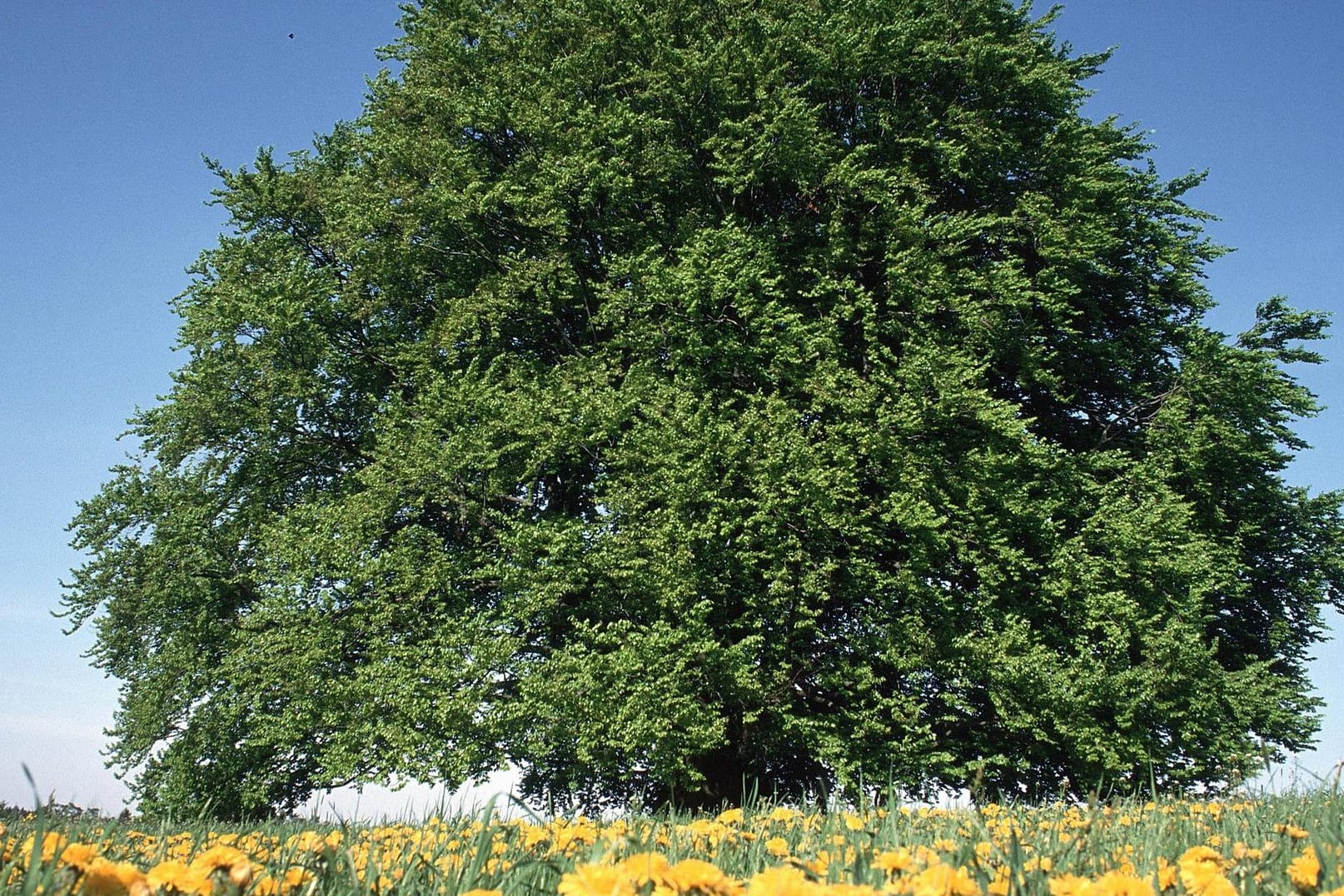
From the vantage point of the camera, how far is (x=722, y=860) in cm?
260

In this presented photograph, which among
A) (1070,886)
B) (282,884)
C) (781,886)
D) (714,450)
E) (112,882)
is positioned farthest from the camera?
(714,450)

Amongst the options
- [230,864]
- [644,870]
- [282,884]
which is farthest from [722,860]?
[230,864]

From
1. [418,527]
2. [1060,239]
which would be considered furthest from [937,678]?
[418,527]

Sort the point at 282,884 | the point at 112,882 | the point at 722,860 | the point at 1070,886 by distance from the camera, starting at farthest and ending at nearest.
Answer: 1. the point at 722,860
2. the point at 282,884
3. the point at 1070,886
4. the point at 112,882

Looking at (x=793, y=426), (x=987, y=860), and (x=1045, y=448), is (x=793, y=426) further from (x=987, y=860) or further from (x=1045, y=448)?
(x=987, y=860)

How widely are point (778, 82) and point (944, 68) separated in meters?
2.42

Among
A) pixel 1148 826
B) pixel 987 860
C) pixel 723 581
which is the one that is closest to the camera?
pixel 987 860

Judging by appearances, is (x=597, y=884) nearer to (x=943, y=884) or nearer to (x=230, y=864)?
(x=943, y=884)

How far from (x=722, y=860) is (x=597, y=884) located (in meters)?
1.24

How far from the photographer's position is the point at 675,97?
1241 cm

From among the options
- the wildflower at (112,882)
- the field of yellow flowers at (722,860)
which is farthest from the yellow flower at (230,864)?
the wildflower at (112,882)

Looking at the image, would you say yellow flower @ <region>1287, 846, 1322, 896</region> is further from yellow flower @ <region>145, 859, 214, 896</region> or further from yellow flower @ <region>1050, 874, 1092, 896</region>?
yellow flower @ <region>145, 859, 214, 896</region>

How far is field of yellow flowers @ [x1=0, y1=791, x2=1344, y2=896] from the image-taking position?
1.61m

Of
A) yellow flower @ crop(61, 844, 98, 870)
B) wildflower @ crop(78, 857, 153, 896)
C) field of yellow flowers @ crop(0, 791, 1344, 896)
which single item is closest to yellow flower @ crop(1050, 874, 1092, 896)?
field of yellow flowers @ crop(0, 791, 1344, 896)
